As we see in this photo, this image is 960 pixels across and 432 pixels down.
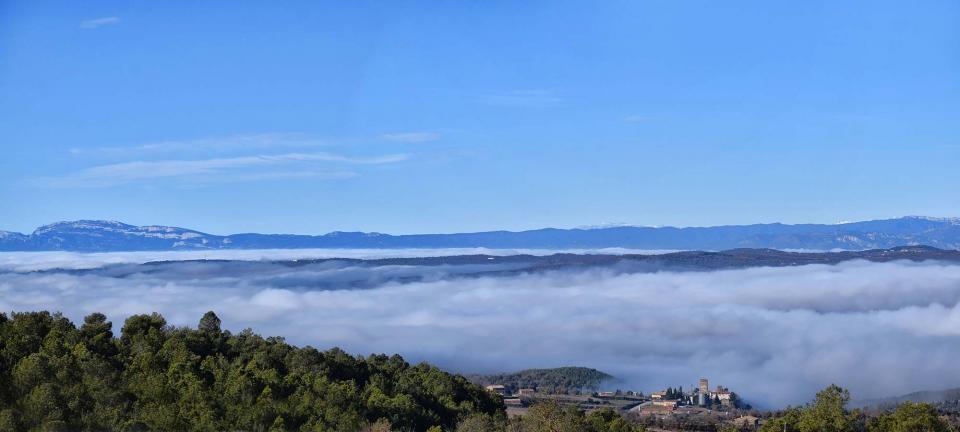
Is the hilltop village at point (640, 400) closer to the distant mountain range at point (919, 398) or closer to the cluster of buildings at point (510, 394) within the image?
the cluster of buildings at point (510, 394)

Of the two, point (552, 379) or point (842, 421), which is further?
point (552, 379)

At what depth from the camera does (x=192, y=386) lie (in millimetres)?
38406

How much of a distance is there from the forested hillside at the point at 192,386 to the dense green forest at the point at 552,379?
47530 millimetres

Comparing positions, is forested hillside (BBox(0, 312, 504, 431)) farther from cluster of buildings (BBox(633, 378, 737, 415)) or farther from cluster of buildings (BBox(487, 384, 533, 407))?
cluster of buildings (BBox(633, 378, 737, 415))

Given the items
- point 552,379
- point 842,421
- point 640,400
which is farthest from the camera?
point 552,379

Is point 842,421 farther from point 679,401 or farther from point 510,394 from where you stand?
point 679,401

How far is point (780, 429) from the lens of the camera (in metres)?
41.5

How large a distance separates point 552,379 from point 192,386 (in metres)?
76.6

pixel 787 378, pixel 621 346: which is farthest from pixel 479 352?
pixel 787 378

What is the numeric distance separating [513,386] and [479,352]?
50.7m

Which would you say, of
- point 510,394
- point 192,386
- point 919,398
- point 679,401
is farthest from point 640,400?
point 192,386

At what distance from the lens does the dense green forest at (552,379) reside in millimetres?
103625

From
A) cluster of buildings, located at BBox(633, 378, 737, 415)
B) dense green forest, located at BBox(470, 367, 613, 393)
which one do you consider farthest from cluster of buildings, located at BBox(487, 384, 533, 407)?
cluster of buildings, located at BBox(633, 378, 737, 415)

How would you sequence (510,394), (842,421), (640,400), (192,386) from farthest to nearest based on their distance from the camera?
(640,400) → (510,394) → (842,421) → (192,386)
